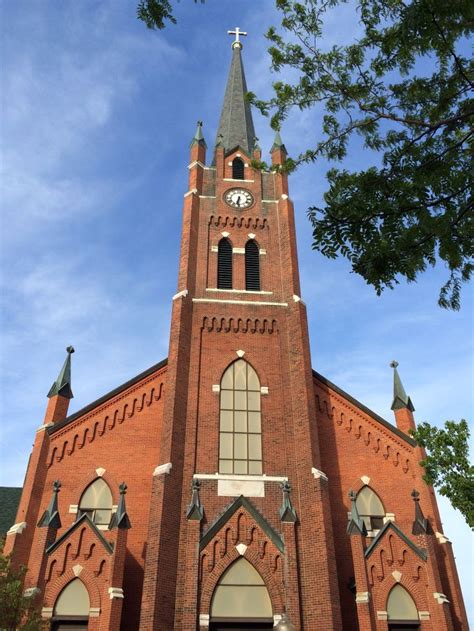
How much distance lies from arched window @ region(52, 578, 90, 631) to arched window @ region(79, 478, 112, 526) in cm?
274

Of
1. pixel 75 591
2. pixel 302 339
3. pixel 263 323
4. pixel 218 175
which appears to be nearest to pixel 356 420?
pixel 302 339

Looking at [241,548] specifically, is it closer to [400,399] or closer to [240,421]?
[240,421]

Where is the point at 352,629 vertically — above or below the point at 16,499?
below

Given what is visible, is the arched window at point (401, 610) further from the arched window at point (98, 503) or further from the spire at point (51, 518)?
the spire at point (51, 518)

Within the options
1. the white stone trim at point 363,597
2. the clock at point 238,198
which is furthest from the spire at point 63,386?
the white stone trim at point 363,597

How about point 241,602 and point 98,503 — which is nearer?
point 241,602

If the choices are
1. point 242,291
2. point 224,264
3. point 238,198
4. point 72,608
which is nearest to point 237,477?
point 72,608

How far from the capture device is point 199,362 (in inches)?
843

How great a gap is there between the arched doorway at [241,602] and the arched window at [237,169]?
58.0 ft

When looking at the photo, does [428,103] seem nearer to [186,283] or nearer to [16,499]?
[186,283]

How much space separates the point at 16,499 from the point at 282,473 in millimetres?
15792

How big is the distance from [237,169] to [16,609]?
20.6 m

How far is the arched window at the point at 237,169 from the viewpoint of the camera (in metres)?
28.0

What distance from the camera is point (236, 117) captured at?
32156mm
